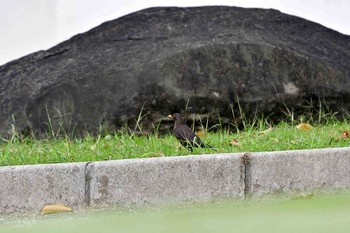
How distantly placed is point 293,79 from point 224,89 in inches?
25.4

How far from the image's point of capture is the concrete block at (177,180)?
13.2ft

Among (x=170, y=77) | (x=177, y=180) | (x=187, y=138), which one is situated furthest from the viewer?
(x=170, y=77)

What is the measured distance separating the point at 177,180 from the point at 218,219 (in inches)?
18.8

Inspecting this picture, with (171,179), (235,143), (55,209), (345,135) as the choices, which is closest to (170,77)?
(235,143)

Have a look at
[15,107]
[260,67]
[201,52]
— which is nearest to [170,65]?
[201,52]

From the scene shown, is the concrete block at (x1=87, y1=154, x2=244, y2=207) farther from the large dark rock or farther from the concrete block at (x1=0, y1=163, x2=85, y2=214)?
the large dark rock

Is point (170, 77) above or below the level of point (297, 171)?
above

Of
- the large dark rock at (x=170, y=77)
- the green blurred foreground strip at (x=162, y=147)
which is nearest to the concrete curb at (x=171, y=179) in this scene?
the green blurred foreground strip at (x=162, y=147)

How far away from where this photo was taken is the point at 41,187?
4.11 meters

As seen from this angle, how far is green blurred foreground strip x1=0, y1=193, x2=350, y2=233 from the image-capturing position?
3.37m

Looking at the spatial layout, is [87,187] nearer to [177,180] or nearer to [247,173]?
[177,180]

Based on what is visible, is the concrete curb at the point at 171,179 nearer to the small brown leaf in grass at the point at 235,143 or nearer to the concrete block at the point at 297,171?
the concrete block at the point at 297,171

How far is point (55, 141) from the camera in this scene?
579cm

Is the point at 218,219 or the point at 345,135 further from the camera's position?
the point at 345,135
